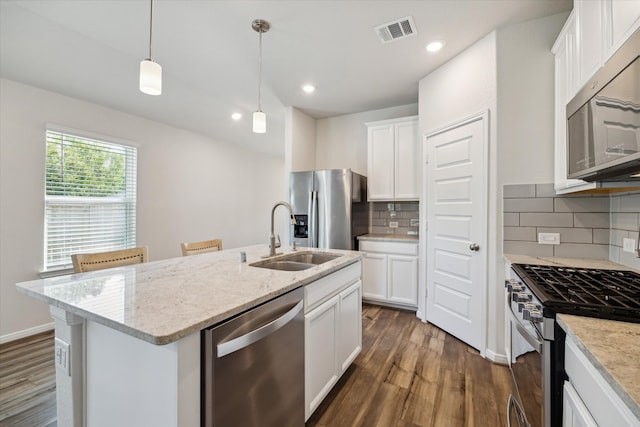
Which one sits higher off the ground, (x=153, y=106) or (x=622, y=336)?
(x=153, y=106)

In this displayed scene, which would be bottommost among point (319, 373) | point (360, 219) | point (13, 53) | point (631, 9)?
point (319, 373)

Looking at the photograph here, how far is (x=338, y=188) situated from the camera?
11.3ft

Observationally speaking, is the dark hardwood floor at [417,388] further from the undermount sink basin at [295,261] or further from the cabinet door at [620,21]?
the cabinet door at [620,21]

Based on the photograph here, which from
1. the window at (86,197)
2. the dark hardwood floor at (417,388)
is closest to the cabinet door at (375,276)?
the dark hardwood floor at (417,388)

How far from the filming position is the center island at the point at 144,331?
2.72 ft

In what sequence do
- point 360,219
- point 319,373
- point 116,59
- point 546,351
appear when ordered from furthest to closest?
point 360,219
point 116,59
point 319,373
point 546,351

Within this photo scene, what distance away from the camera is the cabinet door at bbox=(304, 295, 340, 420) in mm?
1465

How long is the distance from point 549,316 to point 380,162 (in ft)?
9.44

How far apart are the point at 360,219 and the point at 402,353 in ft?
6.04

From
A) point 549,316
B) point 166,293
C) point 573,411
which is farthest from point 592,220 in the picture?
point 166,293

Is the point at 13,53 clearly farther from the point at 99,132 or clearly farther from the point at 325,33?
the point at 325,33

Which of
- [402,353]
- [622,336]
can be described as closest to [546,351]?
[622,336]

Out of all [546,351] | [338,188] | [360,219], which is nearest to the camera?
[546,351]

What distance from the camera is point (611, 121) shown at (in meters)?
1.07
